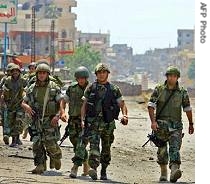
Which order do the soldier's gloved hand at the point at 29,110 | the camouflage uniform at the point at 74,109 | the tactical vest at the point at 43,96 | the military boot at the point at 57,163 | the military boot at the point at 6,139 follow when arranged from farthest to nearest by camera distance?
the military boot at the point at 6,139 < the camouflage uniform at the point at 74,109 < the military boot at the point at 57,163 < the tactical vest at the point at 43,96 < the soldier's gloved hand at the point at 29,110

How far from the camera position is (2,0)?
234 feet

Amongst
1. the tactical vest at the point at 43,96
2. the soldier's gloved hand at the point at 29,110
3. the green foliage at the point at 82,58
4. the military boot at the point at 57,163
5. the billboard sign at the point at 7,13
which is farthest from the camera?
the green foliage at the point at 82,58

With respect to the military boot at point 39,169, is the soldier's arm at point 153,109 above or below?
above

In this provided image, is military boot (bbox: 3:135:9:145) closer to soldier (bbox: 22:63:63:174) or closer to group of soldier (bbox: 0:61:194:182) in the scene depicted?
group of soldier (bbox: 0:61:194:182)

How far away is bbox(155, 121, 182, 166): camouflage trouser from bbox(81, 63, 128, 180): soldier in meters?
0.67

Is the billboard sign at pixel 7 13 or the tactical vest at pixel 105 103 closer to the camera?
the tactical vest at pixel 105 103

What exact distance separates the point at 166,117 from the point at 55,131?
1.63m

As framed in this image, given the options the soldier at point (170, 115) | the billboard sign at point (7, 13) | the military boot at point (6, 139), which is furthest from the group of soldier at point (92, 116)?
the billboard sign at point (7, 13)

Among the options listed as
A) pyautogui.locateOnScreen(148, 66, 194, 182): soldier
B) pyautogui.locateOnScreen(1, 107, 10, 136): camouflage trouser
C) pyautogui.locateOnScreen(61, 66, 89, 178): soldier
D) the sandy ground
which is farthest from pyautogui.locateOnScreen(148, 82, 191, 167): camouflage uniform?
pyautogui.locateOnScreen(1, 107, 10, 136): camouflage trouser

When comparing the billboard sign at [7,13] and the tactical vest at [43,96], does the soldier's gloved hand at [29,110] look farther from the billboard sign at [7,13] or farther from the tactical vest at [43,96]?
the billboard sign at [7,13]

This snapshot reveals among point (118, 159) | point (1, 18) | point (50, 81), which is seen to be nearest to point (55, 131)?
point (50, 81)

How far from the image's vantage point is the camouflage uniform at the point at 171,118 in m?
10.9

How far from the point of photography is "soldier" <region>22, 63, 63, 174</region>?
11.1m
